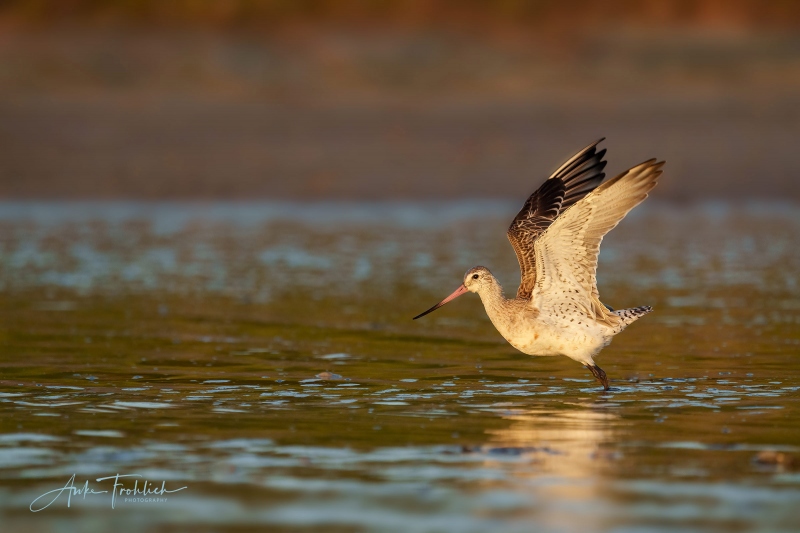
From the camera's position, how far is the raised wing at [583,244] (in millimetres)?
9109

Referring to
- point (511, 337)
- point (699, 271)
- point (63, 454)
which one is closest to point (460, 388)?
point (511, 337)

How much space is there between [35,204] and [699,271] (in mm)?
12192

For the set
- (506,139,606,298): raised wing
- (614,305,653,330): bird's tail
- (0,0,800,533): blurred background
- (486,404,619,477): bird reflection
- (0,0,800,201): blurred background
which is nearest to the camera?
(0,0,800,533): blurred background

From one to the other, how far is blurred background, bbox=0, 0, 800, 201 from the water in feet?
19.0

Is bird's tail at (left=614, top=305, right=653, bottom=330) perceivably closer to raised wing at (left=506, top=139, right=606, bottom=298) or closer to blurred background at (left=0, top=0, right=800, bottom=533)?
blurred background at (left=0, top=0, right=800, bottom=533)

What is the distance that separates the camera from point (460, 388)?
8.92 meters

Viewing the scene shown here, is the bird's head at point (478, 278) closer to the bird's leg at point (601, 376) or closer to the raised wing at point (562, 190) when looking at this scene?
the raised wing at point (562, 190)

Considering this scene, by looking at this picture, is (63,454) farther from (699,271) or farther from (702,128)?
(702,128)

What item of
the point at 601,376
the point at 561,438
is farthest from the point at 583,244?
the point at 561,438

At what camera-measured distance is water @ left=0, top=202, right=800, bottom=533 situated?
5.75 meters
